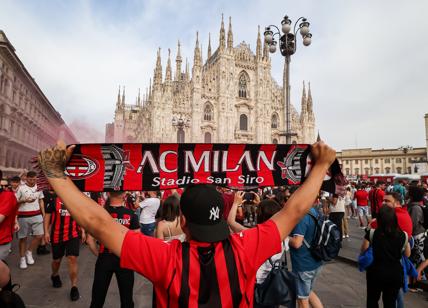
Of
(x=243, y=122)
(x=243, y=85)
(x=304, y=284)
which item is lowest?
(x=304, y=284)

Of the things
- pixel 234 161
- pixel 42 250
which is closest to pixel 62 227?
pixel 42 250

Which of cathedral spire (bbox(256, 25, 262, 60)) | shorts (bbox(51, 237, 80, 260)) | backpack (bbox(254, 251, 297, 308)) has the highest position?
cathedral spire (bbox(256, 25, 262, 60))

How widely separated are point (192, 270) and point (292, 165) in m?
1.77

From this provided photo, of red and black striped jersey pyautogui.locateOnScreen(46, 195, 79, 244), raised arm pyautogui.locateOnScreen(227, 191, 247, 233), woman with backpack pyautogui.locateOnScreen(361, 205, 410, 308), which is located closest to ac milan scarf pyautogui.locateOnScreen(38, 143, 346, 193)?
raised arm pyautogui.locateOnScreen(227, 191, 247, 233)

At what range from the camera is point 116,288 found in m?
4.91

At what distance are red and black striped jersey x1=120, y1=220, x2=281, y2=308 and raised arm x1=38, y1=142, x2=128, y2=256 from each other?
0.06 metres

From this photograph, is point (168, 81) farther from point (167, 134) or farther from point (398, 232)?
point (398, 232)

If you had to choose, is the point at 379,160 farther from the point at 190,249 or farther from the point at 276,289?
the point at 190,249

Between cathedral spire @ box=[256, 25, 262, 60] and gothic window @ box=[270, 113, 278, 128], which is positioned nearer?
cathedral spire @ box=[256, 25, 262, 60]

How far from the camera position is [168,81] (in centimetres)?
3547

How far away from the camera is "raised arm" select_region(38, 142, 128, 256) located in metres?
1.32

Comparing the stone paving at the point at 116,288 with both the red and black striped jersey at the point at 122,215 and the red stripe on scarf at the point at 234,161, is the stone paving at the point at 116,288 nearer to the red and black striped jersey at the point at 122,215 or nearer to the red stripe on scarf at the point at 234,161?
the red and black striped jersey at the point at 122,215

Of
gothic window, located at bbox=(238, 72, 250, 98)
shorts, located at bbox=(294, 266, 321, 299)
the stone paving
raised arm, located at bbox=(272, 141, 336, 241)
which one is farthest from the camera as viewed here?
gothic window, located at bbox=(238, 72, 250, 98)

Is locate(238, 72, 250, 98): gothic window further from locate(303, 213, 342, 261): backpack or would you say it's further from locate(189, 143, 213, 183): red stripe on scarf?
locate(189, 143, 213, 183): red stripe on scarf
